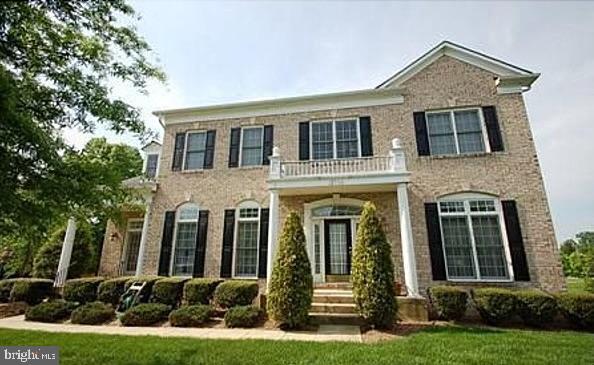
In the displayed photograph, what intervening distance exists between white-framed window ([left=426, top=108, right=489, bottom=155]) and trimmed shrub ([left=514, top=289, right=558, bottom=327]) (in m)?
4.94

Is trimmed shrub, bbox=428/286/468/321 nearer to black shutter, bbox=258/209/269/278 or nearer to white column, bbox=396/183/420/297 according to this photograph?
white column, bbox=396/183/420/297

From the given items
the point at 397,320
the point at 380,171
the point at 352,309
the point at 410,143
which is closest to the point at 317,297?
the point at 352,309

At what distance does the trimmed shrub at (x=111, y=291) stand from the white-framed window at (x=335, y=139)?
7.94 metres

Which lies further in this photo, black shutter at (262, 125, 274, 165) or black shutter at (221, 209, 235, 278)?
black shutter at (262, 125, 274, 165)

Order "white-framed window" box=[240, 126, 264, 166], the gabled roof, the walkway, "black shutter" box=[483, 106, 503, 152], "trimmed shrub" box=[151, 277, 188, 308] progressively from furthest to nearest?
"white-framed window" box=[240, 126, 264, 166] → the gabled roof → "black shutter" box=[483, 106, 503, 152] → "trimmed shrub" box=[151, 277, 188, 308] → the walkway

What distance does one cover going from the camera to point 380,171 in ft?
32.8

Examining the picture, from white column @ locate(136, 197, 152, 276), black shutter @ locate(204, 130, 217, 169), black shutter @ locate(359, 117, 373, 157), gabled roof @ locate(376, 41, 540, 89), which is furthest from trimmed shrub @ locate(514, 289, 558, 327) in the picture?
white column @ locate(136, 197, 152, 276)

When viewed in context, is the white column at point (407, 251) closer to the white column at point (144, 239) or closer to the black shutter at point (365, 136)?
the black shutter at point (365, 136)

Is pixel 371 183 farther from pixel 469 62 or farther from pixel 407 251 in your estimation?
pixel 469 62

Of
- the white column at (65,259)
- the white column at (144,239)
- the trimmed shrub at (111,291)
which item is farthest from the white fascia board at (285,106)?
the trimmed shrub at (111,291)

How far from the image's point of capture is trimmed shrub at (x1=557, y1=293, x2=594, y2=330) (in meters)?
7.45

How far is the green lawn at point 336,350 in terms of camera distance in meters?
5.26

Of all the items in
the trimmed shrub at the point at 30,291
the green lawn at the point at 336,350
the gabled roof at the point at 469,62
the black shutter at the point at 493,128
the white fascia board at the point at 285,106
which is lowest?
the green lawn at the point at 336,350

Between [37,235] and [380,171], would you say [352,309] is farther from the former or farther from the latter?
[37,235]
